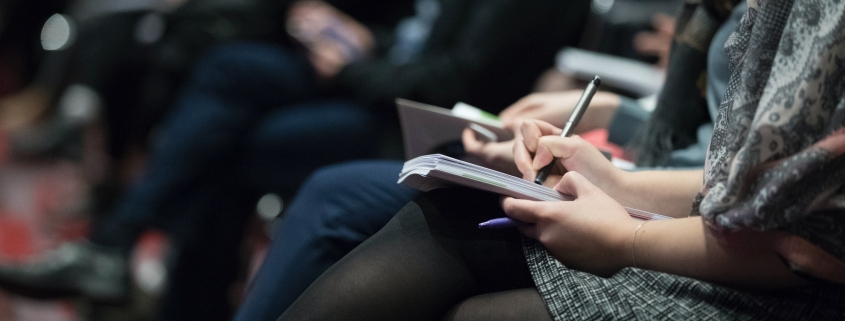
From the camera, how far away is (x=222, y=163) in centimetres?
156

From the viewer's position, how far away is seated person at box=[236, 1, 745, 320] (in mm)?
760

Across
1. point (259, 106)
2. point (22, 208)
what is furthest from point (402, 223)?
point (22, 208)

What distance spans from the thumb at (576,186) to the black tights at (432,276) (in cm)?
6

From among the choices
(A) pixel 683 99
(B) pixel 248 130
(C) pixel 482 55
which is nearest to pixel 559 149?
(A) pixel 683 99

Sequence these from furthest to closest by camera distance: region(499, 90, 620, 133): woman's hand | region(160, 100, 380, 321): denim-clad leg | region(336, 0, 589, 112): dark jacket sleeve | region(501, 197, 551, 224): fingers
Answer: region(160, 100, 380, 321): denim-clad leg → region(336, 0, 589, 112): dark jacket sleeve → region(499, 90, 620, 133): woman's hand → region(501, 197, 551, 224): fingers

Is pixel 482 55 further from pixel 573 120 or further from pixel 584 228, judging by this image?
pixel 584 228

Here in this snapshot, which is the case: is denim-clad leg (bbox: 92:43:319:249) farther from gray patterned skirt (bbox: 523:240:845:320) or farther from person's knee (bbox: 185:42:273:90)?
gray patterned skirt (bbox: 523:240:845:320)

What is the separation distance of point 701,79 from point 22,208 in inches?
83.2

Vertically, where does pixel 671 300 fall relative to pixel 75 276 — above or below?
above

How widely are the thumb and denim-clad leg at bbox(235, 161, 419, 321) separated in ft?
0.66

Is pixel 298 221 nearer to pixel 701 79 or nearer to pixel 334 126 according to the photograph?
pixel 701 79

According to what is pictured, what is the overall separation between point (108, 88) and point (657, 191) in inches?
70.5

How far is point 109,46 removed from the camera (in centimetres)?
205

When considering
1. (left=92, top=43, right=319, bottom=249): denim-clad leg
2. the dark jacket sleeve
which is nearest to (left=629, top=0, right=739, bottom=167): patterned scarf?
the dark jacket sleeve
